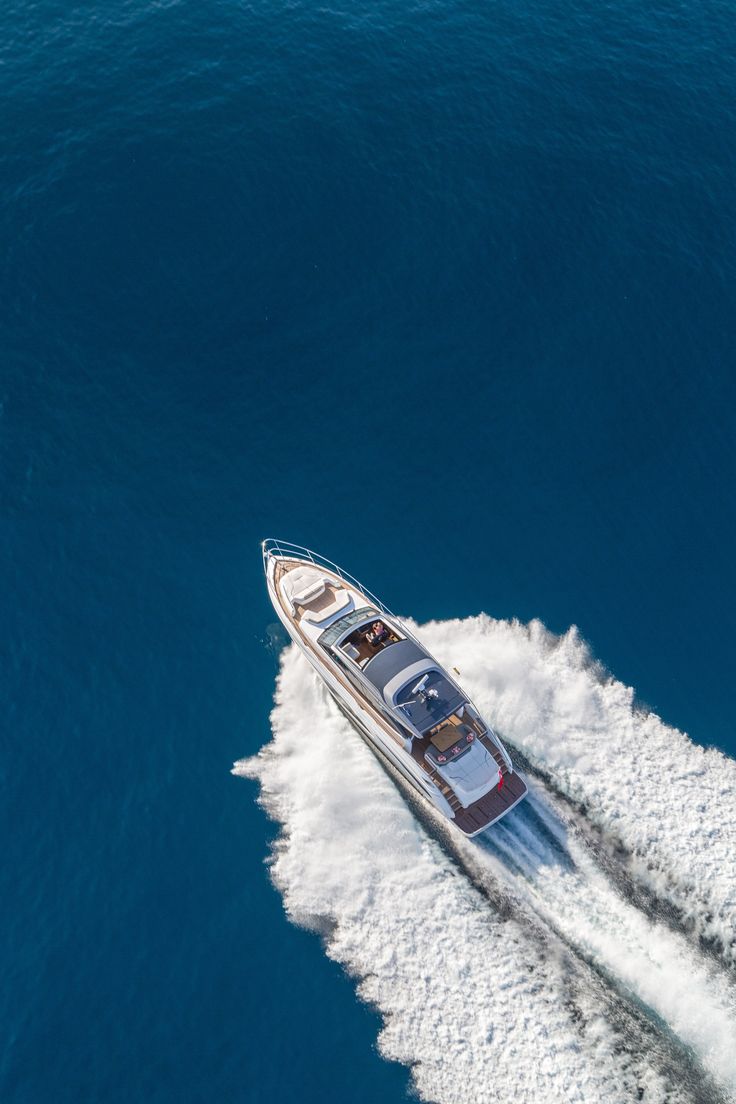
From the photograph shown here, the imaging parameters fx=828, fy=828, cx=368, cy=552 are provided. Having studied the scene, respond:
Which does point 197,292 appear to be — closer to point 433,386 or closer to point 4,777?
point 433,386

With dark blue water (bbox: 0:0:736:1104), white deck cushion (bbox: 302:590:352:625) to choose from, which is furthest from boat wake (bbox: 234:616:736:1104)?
white deck cushion (bbox: 302:590:352:625)

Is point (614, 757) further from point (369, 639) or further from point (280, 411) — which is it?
point (280, 411)

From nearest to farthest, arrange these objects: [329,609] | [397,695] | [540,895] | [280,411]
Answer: [540,895] → [397,695] → [329,609] → [280,411]

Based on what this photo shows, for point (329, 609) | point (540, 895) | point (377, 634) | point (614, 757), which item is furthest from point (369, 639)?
point (540, 895)

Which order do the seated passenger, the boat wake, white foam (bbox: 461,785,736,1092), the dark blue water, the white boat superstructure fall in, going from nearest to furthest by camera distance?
white foam (bbox: 461,785,736,1092)
the boat wake
the dark blue water
the white boat superstructure
the seated passenger

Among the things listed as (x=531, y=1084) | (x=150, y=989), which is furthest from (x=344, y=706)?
(x=531, y=1084)

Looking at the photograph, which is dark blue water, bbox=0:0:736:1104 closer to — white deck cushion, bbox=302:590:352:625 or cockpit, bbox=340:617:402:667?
white deck cushion, bbox=302:590:352:625
